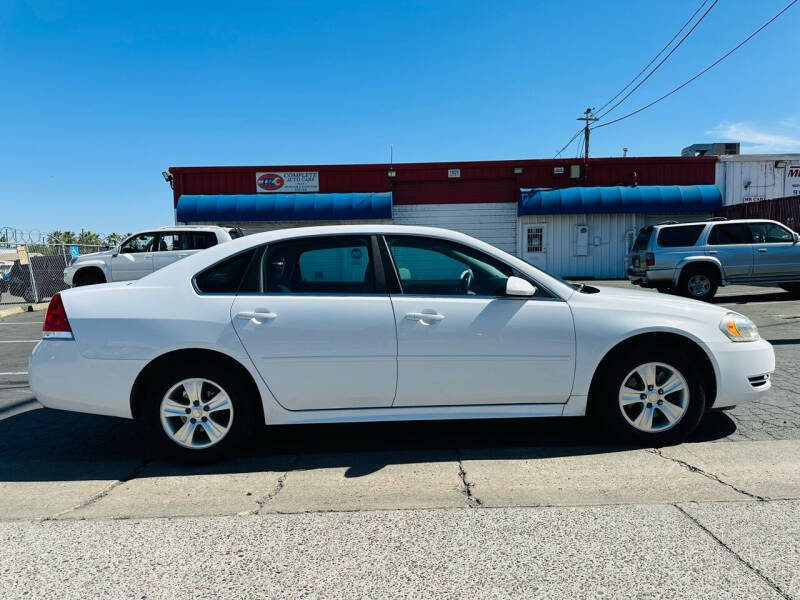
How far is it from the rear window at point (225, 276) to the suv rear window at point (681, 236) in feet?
35.9

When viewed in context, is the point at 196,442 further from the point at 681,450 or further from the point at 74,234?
the point at 74,234

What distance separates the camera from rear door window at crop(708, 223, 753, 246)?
11.9 meters

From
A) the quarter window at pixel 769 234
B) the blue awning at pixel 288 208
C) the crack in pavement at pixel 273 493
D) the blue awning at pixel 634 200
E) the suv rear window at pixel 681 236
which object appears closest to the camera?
the crack in pavement at pixel 273 493

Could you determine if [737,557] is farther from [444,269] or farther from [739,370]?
[444,269]

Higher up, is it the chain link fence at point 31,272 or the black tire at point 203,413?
the chain link fence at point 31,272

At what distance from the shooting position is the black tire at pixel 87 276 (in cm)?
1268

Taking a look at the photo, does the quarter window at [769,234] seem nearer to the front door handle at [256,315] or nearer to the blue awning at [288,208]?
the blue awning at [288,208]

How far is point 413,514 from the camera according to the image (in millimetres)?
2842

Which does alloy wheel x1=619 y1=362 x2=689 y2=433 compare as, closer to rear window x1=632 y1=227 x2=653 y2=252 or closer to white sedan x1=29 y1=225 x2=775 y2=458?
white sedan x1=29 y1=225 x2=775 y2=458

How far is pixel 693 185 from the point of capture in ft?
63.4

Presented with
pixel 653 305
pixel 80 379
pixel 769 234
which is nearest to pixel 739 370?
pixel 653 305

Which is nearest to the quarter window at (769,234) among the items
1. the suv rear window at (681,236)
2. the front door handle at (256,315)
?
the suv rear window at (681,236)

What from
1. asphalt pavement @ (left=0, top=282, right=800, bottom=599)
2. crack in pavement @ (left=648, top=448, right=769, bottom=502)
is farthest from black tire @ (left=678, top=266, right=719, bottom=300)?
crack in pavement @ (left=648, top=448, right=769, bottom=502)

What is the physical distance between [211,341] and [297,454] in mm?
1043
